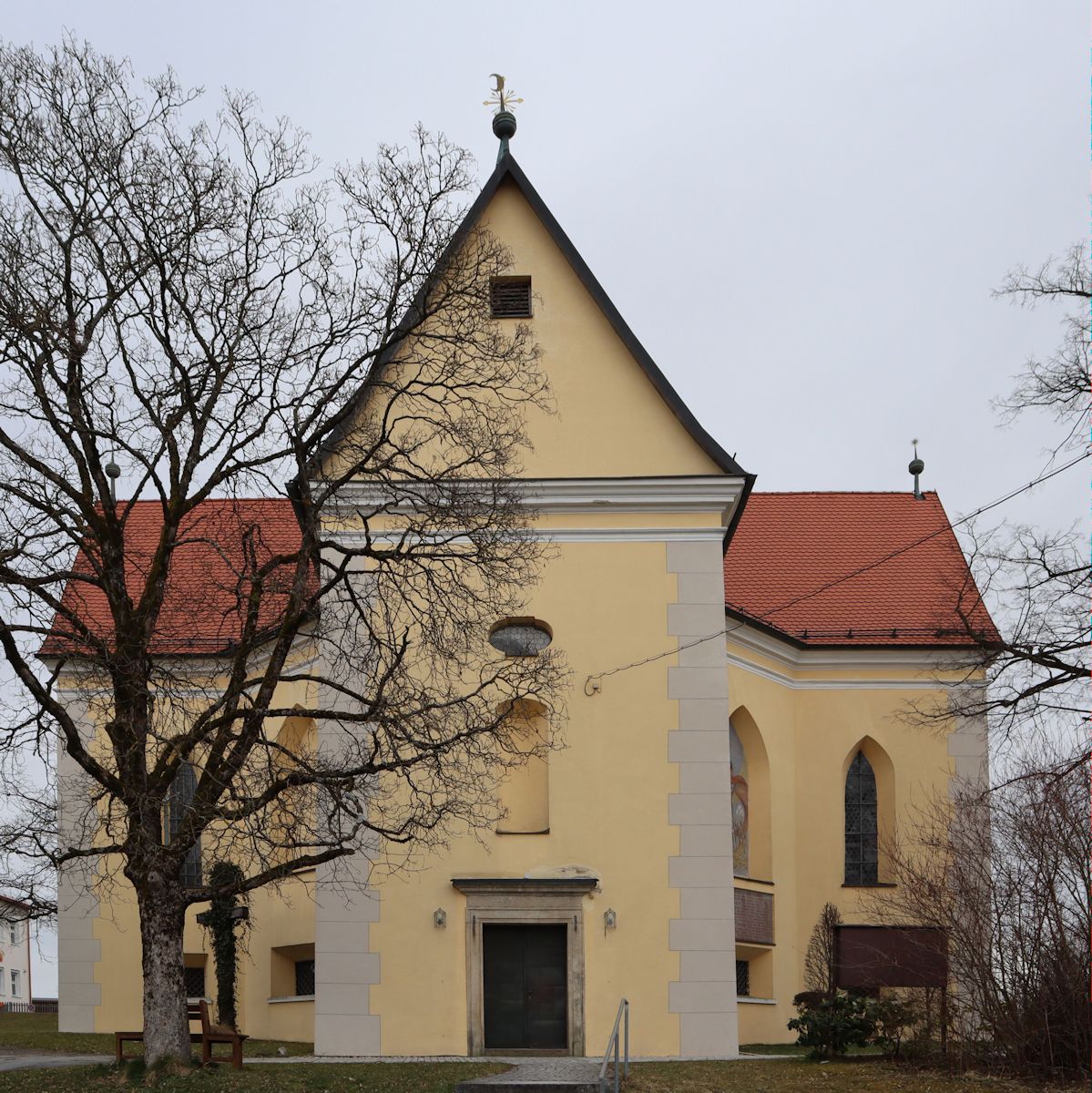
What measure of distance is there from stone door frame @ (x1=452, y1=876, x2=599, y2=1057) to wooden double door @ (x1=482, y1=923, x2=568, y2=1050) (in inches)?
6.1

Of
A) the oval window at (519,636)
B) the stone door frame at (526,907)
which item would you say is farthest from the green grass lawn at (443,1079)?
the oval window at (519,636)

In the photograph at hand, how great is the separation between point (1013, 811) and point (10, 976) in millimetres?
80607

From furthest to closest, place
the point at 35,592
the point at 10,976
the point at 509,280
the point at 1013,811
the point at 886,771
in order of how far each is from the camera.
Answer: the point at 10,976
the point at 886,771
the point at 509,280
the point at 1013,811
the point at 35,592

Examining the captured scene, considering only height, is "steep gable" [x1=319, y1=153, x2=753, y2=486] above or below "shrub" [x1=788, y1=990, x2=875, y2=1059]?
above

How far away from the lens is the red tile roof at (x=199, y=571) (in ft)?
64.1

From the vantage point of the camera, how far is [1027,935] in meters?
17.5

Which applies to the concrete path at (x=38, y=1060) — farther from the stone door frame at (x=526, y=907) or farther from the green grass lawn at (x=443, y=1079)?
the stone door frame at (x=526, y=907)

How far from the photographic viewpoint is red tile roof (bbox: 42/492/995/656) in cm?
2939

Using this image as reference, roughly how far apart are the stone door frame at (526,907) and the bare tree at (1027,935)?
205 inches

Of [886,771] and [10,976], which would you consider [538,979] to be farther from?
[10,976]

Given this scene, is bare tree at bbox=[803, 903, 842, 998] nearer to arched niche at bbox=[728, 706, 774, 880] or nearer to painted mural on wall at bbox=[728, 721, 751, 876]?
painted mural on wall at bbox=[728, 721, 751, 876]

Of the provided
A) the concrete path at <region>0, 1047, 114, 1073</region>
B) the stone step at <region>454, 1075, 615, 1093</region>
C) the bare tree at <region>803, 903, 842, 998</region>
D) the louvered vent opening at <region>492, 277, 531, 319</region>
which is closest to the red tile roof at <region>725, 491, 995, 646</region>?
the bare tree at <region>803, 903, 842, 998</region>

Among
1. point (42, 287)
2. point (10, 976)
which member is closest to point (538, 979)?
point (42, 287)

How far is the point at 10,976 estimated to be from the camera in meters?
88.4
